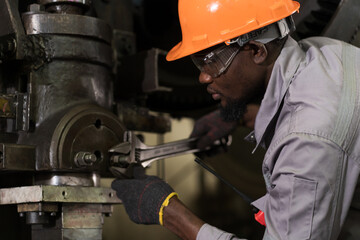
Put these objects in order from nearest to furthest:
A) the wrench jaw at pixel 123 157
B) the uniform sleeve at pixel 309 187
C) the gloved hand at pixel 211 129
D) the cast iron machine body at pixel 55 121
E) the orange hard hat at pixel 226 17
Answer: the uniform sleeve at pixel 309 187, the orange hard hat at pixel 226 17, the cast iron machine body at pixel 55 121, the wrench jaw at pixel 123 157, the gloved hand at pixel 211 129

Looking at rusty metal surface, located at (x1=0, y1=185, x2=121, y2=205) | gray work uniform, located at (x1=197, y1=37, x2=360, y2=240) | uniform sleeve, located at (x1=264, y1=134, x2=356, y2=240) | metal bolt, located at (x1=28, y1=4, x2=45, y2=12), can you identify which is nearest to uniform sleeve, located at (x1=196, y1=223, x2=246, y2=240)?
Result: gray work uniform, located at (x1=197, y1=37, x2=360, y2=240)

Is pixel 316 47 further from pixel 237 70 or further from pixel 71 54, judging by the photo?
pixel 71 54

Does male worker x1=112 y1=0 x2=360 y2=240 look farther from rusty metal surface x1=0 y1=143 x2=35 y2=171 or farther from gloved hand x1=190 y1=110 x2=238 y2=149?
gloved hand x1=190 y1=110 x2=238 y2=149

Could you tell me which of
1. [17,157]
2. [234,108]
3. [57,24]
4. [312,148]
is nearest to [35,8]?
[57,24]

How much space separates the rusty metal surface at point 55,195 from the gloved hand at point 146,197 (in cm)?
7

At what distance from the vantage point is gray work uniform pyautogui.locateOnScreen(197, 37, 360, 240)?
114cm

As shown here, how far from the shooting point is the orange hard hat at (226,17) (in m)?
1.41

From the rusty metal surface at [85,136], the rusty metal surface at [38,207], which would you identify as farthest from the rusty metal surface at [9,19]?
the rusty metal surface at [38,207]

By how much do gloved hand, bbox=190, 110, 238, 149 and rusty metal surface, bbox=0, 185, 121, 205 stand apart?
0.61m

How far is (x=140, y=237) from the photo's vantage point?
2.72m

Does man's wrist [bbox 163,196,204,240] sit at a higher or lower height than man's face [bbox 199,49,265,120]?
lower

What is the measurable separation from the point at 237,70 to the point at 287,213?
0.45m

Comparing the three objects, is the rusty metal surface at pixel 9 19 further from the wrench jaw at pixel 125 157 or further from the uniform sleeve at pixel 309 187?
the uniform sleeve at pixel 309 187

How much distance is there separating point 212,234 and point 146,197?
24 cm
